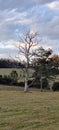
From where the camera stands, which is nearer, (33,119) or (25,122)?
(25,122)

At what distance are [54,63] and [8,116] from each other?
59.3 metres

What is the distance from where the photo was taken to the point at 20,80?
8619cm

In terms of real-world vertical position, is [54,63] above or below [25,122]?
above

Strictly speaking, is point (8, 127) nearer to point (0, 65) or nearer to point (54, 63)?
point (54, 63)

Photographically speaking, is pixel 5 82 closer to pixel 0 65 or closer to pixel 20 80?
pixel 20 80

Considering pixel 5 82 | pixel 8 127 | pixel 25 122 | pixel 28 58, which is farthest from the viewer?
pixel 5 82

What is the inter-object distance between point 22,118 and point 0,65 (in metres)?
90.5

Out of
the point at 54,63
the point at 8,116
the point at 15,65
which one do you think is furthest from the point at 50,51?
the point at 8,116

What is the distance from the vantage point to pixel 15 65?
205 ft

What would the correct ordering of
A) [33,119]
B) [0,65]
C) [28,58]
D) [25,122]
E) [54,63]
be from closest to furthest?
[25,122] < [33,119] < [28,58] < [54,63] < [0,65]

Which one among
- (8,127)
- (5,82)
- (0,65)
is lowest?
(8,127)

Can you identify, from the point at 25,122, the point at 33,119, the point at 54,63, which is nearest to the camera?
the point at 25,122

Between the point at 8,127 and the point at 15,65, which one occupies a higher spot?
the point at 15,65

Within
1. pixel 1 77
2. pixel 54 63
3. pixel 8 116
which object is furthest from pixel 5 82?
pixel 8 116
